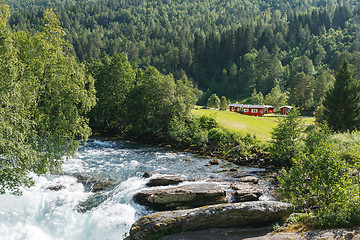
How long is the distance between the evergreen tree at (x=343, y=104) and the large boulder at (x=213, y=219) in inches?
1456

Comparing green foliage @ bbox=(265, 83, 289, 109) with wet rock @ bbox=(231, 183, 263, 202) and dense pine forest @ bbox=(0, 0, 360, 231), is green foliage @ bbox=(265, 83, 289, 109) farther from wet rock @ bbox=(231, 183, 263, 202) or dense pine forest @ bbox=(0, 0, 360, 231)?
wet rock @ bbox=(231, 183, 263, 202)

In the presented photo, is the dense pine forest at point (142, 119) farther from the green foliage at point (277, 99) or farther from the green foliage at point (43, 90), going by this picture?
the green foliage at point (277, 99)

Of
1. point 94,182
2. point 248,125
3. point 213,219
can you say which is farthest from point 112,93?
point 213,219

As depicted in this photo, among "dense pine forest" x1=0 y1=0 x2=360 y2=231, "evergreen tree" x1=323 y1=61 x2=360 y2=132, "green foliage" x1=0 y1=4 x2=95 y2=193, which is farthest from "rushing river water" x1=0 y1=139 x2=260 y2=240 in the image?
"evergreen tree" x1=323 y1=61 x2=360 y2=132

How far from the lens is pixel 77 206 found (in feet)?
55.9

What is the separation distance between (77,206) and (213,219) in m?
9.93

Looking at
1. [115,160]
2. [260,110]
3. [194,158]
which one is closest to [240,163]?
[194,158]

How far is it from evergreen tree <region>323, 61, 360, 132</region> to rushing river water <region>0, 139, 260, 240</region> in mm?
26388

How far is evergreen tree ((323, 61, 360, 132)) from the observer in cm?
4294

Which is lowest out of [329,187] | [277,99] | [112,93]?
[277,99]

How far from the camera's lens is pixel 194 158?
32938mm

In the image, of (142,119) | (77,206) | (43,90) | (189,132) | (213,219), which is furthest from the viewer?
(142,119)

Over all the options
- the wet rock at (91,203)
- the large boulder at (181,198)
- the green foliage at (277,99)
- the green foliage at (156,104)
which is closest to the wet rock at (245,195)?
the large boulder at (181,198)

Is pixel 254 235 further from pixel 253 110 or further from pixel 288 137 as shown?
pixel 253 110
